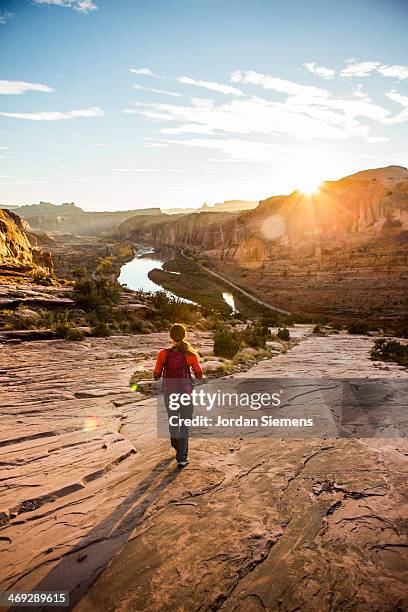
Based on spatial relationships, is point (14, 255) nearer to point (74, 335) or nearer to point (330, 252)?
point (74, 335)

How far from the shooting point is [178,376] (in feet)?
14.8

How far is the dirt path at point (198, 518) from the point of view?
2.64m

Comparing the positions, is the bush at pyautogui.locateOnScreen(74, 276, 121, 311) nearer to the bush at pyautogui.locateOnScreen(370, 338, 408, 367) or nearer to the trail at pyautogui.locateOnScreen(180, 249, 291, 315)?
the bush at pyautogui.locateOnScreen(370, 338, 408, 367)

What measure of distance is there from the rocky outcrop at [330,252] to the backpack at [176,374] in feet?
110

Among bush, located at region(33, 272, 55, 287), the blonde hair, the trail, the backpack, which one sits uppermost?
bush, located at region(33, 272, 55, 287)

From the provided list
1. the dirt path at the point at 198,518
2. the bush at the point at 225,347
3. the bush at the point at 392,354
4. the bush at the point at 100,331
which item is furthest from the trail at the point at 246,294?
the dirt path at the point at 198,518

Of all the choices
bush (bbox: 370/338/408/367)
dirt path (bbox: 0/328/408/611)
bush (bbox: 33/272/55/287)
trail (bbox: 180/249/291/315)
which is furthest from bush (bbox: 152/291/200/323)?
trail (bbox: 180/249/291/315)

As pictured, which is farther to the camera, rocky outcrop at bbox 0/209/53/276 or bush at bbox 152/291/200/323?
rocky outcrop at bbox 0/209/53/276

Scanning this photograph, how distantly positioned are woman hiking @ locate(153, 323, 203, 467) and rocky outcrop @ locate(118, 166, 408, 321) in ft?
110

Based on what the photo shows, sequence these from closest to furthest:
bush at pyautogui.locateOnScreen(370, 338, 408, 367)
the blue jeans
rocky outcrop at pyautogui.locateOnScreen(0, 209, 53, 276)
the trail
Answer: the blue jeans, bush at pyautogui.locateOnScreen(370, 338, 408, 367), rocky outcrop at pyautogui.locateOnScreen(0, 209, 53, 276), the trail

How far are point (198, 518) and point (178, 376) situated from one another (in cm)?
164

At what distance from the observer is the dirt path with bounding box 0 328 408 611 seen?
264cm

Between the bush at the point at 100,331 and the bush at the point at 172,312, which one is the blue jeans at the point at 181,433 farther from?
the bush at the point at 172,312

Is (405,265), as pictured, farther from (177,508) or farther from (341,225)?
(177,508)
